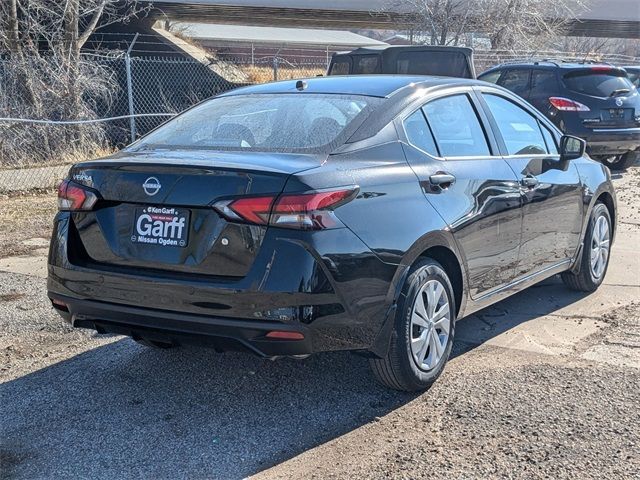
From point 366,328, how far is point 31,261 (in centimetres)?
454

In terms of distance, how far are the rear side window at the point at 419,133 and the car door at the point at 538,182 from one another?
819 mm

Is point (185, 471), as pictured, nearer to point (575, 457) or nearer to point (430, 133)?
point (575, 457)

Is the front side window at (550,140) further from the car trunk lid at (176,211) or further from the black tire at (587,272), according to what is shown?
the car trunk lid at (176,211)

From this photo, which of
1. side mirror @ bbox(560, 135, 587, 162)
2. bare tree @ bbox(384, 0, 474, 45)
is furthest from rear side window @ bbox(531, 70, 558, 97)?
bare tree @ bbox(384, 0, 474, 45)

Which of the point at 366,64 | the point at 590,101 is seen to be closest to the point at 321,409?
the point at 366,64

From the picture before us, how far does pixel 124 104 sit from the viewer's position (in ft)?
57.1

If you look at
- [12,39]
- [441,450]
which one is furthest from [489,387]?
[12,39]

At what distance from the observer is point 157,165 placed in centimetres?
388

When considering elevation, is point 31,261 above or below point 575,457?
below

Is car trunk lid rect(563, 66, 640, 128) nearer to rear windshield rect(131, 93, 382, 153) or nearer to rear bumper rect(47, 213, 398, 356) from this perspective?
rear windshield rect(131, 93, 382, 153)

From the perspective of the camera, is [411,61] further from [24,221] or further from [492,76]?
[24,221]

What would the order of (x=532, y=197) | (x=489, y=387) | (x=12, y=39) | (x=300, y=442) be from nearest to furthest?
1. (x=300, y=442)
2. (x=489, y=387)
3. (x=532, y=197)
4. (x=12, y=39)

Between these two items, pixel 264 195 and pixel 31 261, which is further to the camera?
pixel 31 261

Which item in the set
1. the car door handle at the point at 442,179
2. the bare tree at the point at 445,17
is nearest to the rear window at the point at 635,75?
the bare tree at the point at 445,17
